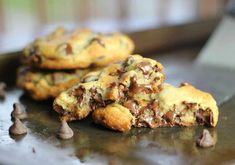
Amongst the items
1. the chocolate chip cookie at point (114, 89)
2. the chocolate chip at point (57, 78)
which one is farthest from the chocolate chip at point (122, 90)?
the chocolate chip at point (57, 78)

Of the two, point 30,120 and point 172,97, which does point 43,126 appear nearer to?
point 30,120

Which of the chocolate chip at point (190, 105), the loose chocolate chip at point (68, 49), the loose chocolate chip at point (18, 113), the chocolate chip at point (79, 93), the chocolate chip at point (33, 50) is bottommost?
the loose chocolate chip at point (18, 113)

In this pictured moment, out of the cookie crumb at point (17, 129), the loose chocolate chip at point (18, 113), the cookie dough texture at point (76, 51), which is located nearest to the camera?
the cookie crumb at point (17, 129)

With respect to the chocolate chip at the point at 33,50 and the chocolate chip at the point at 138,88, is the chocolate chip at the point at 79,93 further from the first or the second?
the chocolate chip at the point at 33,50

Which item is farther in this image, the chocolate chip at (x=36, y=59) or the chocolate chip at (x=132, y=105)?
the chocolate chip at (x=36, y=59)

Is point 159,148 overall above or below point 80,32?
below

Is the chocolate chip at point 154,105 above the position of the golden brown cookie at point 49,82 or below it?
above

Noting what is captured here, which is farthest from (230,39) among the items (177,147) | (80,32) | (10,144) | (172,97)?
(10,144)

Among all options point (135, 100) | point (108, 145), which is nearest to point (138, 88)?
point (135, 100)

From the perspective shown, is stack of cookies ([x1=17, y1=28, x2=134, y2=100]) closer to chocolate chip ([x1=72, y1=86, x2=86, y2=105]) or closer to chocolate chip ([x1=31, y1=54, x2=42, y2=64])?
chocolate chip ([x1=31, y1=54, x2=42, y2=64])
